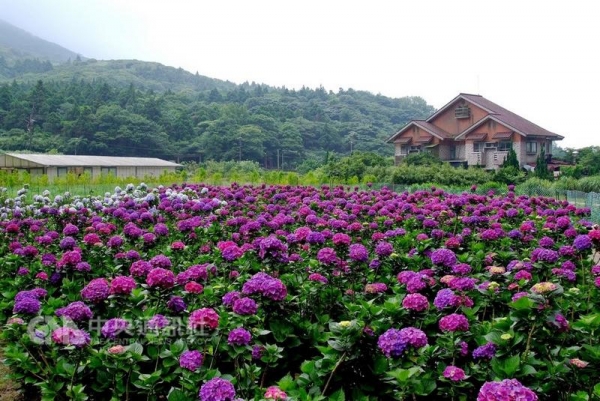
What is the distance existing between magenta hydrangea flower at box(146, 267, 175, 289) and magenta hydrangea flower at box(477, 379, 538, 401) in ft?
6.20

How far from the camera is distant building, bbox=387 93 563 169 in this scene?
109 ft

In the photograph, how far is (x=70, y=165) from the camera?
3328 cm

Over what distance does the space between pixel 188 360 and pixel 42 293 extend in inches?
64.2

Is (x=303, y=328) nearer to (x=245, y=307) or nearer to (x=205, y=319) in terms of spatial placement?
(x=245, y=307)

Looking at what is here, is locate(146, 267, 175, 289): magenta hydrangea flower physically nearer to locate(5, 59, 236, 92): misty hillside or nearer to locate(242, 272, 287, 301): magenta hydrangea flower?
locate(242, 272, 287, 301): magenta hydrangea flower

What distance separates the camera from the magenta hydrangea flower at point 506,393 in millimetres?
1749

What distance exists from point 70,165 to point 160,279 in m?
33.4

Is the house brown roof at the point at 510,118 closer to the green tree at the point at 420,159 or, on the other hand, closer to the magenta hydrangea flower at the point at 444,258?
the green tree at the point at 420,159

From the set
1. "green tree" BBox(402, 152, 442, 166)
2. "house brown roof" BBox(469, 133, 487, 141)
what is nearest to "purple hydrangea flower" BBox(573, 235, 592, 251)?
"green tree" BBox(402, 152, 442, 166)

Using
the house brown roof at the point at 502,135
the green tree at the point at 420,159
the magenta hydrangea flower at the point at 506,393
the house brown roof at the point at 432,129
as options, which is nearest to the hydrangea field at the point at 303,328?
the magenta hydrangea flower at the point at 506,393

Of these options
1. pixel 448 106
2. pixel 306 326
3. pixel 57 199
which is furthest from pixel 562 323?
pixel 448 106

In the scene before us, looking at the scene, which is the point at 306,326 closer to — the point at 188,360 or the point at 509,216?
the point at 188,360

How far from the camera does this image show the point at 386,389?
9.01ft

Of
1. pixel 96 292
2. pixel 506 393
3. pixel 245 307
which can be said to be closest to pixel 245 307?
pixel 245 307
